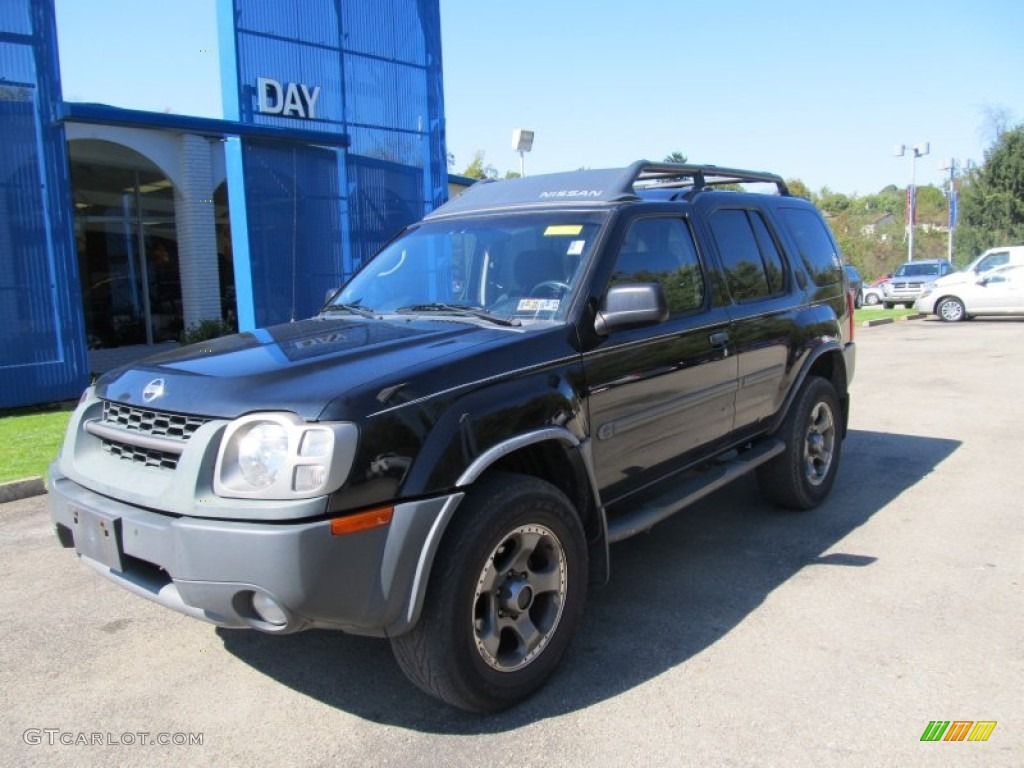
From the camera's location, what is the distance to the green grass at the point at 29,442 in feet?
21.5

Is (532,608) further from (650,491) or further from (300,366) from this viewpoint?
(300,366)

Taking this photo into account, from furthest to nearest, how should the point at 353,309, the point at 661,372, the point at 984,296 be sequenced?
1. the point at 984,296
2. the point at 353,309
3. the point at 661,372

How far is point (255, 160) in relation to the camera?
1045 cm

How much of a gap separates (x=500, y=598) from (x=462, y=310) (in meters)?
1.38

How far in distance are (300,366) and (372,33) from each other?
1056 cm

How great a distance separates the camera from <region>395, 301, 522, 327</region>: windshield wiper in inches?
141

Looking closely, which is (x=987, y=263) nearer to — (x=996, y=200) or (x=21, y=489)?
(x=996, y=200)

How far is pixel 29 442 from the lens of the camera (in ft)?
25.2

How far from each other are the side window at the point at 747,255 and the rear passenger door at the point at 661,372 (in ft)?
0.95

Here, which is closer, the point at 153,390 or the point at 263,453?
the point at 263,453

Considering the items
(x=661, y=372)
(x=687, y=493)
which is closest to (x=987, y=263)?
(x=687, y=493)

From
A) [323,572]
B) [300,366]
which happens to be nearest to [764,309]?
[300,366]

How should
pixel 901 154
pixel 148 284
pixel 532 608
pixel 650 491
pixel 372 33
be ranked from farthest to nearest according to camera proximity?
pixel 901 154, pixel 148 284, pixel 372 33, pixel 650 491, pixel 532 608

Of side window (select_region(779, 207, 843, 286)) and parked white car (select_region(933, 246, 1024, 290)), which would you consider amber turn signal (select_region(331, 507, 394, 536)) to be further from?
parked white car (select_region(933, 246, 1024, 290))
